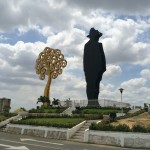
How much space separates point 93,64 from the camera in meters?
50.4

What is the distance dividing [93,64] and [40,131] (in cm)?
2094

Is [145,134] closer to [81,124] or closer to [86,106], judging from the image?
[81,124]

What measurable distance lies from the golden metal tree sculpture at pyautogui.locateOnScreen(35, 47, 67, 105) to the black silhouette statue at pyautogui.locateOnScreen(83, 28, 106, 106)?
899 centimetres

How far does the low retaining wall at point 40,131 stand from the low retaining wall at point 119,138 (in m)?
2.90

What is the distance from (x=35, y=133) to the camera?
105 ft

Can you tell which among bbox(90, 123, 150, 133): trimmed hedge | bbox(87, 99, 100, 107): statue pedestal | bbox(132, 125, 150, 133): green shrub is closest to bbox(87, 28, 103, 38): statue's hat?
bbox(87, 99, 100, 107): statue pedestal

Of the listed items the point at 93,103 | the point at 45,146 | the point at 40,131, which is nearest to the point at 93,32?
the point at 93,103

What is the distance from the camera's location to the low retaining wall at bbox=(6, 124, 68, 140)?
29.0 metres

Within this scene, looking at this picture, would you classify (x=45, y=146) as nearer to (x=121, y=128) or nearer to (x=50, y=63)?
(x=121, y=128)

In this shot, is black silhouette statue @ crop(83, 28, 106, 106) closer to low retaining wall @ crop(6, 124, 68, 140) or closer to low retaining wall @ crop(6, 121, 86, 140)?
low retaining wall @ crop(6, 124, 68, 140)

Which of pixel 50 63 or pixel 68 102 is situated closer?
pixel 68 102

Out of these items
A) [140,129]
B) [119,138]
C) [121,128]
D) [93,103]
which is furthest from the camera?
[93,103]

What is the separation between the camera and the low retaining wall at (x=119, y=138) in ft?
77.8

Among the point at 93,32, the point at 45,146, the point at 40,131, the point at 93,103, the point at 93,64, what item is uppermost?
the point at 93,32
